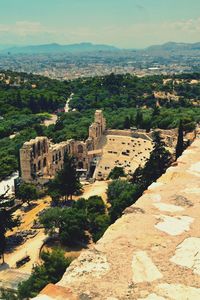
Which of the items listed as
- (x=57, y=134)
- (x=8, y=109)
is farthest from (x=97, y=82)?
(x=57, y=134)

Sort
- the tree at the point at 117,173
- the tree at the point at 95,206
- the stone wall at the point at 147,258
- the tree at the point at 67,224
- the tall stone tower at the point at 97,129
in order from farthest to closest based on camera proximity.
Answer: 1. the tall stone tower at the point at 97,129
2. the tree at the point at 117,173
3. the tree at the point at 95,206
4. the tree at the point at 67,224
5. the stone wall at the point at 147,258

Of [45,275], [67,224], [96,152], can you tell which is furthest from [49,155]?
[45,275]

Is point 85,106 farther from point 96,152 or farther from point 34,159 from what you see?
point 34,159

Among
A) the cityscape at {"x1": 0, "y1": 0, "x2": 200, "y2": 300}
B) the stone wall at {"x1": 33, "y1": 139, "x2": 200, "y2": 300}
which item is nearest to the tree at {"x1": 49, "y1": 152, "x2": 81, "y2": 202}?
the cityscape at {"x1": 0, "y1": 0, "x2": 200, "y2": 300}

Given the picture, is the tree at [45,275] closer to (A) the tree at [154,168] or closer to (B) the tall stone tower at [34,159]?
(A) the tree at [154,168]

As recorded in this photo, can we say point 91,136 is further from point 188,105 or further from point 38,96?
point 38,96

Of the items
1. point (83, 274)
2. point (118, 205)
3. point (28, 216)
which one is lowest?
point (28, 216)

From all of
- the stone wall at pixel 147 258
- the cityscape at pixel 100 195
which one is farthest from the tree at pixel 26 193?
the stone wall at pixel 147 258

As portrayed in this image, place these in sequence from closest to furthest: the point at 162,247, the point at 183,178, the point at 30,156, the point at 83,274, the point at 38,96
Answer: the point at 83,274 < the point at 162,247 < the point at 183,178 < the point at 30,156 < the point at 38,96
